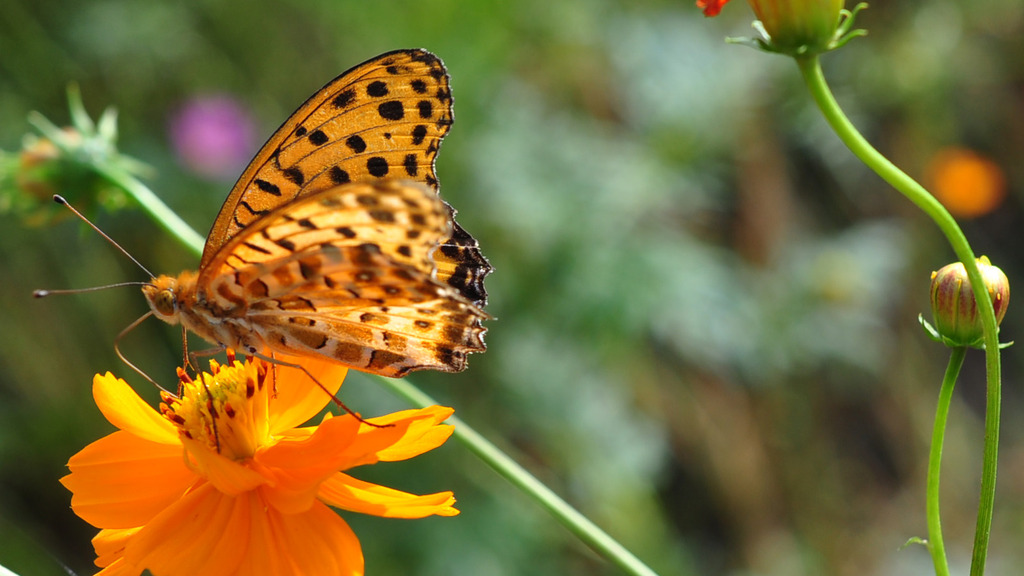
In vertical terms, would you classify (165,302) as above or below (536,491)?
above

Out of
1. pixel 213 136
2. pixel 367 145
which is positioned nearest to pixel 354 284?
pixel 367 145

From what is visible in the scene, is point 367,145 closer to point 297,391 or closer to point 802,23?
point 297,391

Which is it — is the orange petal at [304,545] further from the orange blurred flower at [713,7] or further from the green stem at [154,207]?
the orange blurred flower at [713,7]

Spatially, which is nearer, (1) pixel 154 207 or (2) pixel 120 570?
(2) pixel 120 570

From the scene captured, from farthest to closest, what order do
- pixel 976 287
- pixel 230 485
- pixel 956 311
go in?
pixel 230 485 → pixel 956 311 → pixel 976 287

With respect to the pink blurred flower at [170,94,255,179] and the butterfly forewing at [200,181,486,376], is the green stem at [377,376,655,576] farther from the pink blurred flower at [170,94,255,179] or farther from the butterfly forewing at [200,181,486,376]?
the pink blurred flower at [170,94,255,179]

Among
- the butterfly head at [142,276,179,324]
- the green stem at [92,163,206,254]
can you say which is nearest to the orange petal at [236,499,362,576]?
the butterfly head at [142,276,179,324]

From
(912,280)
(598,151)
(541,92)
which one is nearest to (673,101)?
(598,151)

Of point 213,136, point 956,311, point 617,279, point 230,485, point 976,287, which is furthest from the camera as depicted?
point 213,136

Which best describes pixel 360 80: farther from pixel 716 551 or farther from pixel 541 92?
pixel 716 551
